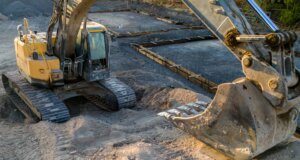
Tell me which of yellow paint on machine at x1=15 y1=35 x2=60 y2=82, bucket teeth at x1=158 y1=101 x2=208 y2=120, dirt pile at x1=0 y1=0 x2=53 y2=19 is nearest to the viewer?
bucket teeth at x1=158 y1=101 x2=208 y2=120

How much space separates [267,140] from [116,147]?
2405 mm

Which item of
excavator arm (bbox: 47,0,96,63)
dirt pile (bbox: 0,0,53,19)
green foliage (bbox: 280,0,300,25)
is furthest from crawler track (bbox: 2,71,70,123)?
dirt pile (bbox: 0,0,53,19)

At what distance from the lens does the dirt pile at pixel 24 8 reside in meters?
22.0

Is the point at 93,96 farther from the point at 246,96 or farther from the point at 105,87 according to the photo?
the point at 246,96

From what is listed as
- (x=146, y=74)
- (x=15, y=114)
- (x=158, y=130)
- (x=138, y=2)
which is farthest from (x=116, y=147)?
(x=138, y=2)

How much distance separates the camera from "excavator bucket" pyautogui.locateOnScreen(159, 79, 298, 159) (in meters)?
4.52

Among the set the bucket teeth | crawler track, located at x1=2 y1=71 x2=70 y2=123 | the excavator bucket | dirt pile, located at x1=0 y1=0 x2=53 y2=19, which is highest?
the excavator bucket

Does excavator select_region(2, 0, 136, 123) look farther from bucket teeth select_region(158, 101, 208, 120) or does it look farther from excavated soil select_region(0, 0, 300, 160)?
bucket teeth select_region(158, 101, 208, 120)

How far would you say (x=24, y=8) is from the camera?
2298cm

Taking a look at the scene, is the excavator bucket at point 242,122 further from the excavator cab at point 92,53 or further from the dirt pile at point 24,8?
the dirt pile at point 24,8

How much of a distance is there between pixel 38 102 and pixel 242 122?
166 inches

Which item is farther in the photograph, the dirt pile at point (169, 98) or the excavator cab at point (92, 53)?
the dirt pile at point (169, 98)

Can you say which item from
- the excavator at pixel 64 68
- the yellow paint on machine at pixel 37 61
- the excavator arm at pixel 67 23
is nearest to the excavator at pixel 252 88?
the excavator arm at pixel 67 23

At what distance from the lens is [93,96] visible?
8484 millimetres
